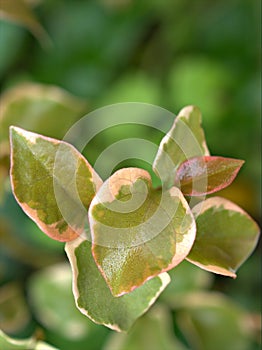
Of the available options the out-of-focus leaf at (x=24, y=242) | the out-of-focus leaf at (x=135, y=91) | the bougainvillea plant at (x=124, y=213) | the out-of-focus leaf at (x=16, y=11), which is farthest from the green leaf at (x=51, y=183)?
the out-of-focus leaf at (x=135, y=91)

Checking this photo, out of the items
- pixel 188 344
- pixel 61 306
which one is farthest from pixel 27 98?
pixel 188 344

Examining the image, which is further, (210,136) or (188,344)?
(210,136)

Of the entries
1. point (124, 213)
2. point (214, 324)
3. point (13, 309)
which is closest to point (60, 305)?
point (13, 309)

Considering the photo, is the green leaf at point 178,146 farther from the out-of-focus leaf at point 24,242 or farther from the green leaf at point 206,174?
the out-of-focus leaf at point 24,242

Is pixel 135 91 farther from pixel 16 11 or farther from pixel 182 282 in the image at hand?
pixel 16 11

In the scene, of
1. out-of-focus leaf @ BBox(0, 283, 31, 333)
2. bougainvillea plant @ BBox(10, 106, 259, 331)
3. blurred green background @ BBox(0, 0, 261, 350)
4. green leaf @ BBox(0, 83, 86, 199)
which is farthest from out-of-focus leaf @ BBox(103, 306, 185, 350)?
bougainvillea plant @ BBox(10, 106, 259, 331)

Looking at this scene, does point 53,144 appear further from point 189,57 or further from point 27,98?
point 189,57
